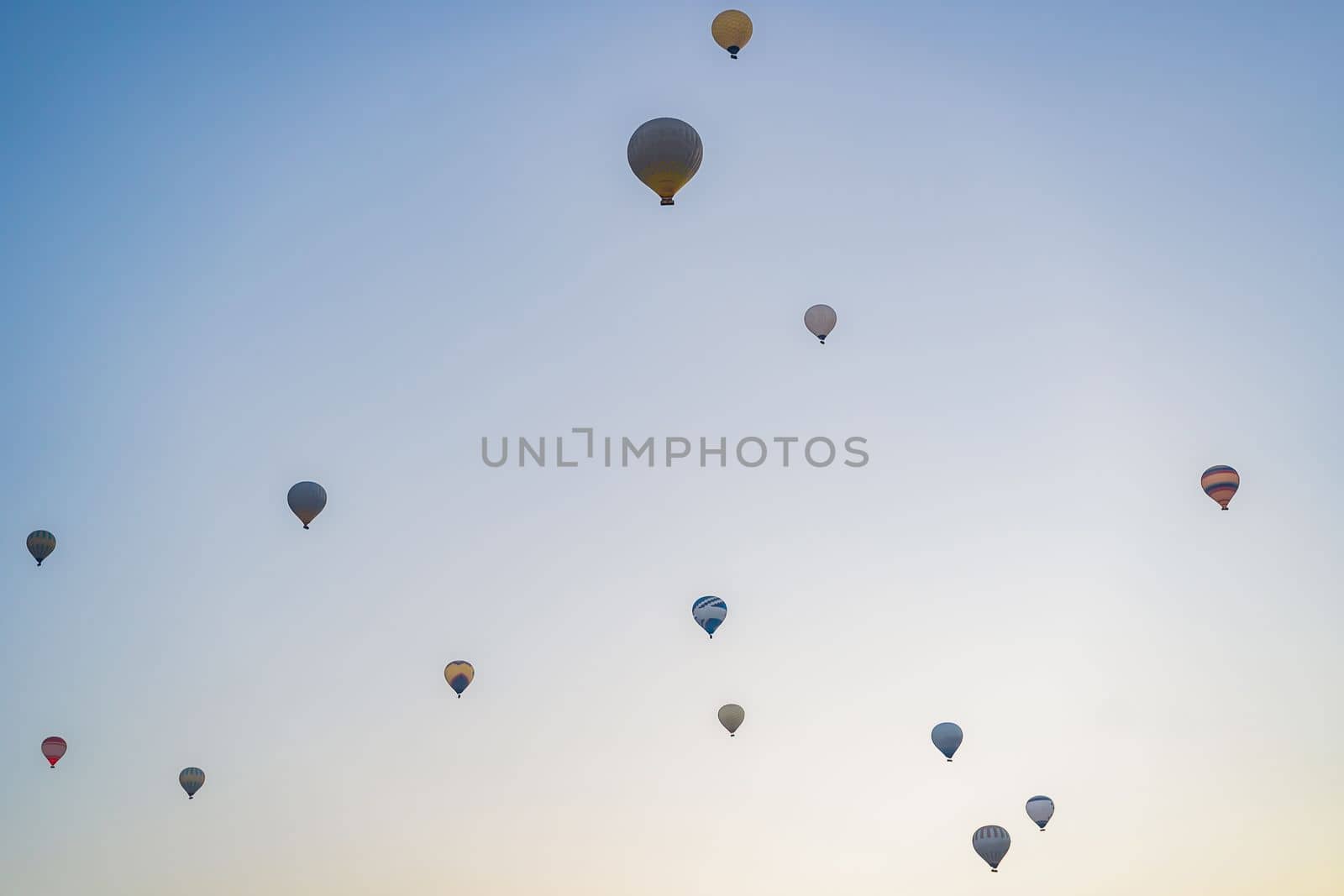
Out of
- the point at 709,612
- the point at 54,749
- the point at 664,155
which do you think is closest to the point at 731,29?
the point at 664,155

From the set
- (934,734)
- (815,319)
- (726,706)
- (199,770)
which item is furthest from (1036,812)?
(199,770)

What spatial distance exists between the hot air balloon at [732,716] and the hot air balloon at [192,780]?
17.7 metres

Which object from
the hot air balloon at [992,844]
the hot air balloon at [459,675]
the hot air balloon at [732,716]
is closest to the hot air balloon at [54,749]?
the hot air balloon at [459,675]

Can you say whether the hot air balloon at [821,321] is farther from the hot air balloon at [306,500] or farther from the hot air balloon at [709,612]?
the hot air balloon at [306,500]

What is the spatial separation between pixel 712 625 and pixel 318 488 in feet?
39.6

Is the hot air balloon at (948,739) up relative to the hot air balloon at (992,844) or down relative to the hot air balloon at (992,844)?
up

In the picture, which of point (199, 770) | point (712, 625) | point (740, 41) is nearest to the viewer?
point (740, 41)

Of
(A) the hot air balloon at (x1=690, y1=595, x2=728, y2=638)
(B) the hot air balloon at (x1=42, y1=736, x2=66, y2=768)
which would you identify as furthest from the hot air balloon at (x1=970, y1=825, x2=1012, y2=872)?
(B) the hot air balloon at (x1=42, y1=736, x2=66, y2=768)

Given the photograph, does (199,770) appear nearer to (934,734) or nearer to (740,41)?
(934,734)

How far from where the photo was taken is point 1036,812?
42.4 m

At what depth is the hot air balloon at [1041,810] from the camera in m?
42.4

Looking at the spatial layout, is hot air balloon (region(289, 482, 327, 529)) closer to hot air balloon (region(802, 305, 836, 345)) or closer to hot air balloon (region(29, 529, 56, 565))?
hot air balloon (region(29, 529, 56, 565))

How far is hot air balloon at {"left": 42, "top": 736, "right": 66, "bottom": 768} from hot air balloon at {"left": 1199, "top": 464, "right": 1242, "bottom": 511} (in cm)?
3737

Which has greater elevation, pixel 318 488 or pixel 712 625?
pixel 318 488
